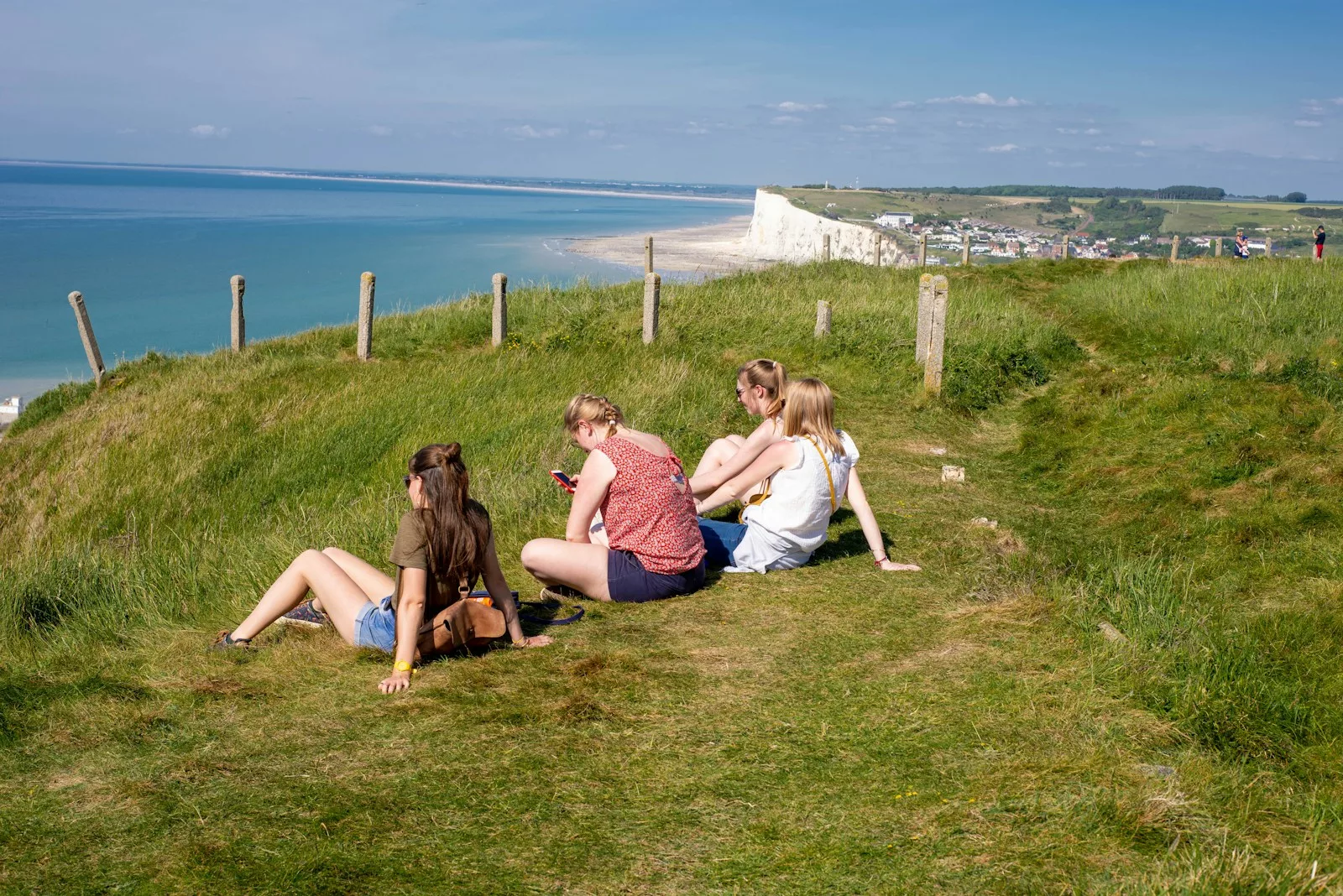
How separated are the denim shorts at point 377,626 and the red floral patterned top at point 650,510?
143 centimetres

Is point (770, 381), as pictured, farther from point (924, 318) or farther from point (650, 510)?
point (924, 318)

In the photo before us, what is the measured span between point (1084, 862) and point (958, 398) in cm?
1064

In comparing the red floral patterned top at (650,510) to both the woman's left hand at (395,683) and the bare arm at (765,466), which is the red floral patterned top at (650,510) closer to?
the bare arm at (765,466)

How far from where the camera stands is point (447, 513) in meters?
5.21

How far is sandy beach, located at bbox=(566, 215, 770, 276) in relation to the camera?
94938 mm

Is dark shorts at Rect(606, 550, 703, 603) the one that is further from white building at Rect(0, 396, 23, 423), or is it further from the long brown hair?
white building at Rect(0, 396, 23, 423)

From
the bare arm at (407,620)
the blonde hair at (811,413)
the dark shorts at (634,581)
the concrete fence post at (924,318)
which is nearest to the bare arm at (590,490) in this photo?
the dark shorts at (634,581)

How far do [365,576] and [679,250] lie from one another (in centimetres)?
11450

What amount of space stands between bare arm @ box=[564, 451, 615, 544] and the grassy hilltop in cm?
57

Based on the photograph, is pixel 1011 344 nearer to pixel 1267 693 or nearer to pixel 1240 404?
pixel 1240 404

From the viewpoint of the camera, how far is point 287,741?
4.79 metres

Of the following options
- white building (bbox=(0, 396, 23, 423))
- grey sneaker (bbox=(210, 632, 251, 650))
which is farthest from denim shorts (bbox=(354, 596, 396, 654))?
white building (bbox=(0, 396, 23, 423))

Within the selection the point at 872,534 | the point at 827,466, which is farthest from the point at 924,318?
the point at 827,466

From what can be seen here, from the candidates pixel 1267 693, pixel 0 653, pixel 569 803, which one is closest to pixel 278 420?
pixel 0 653
